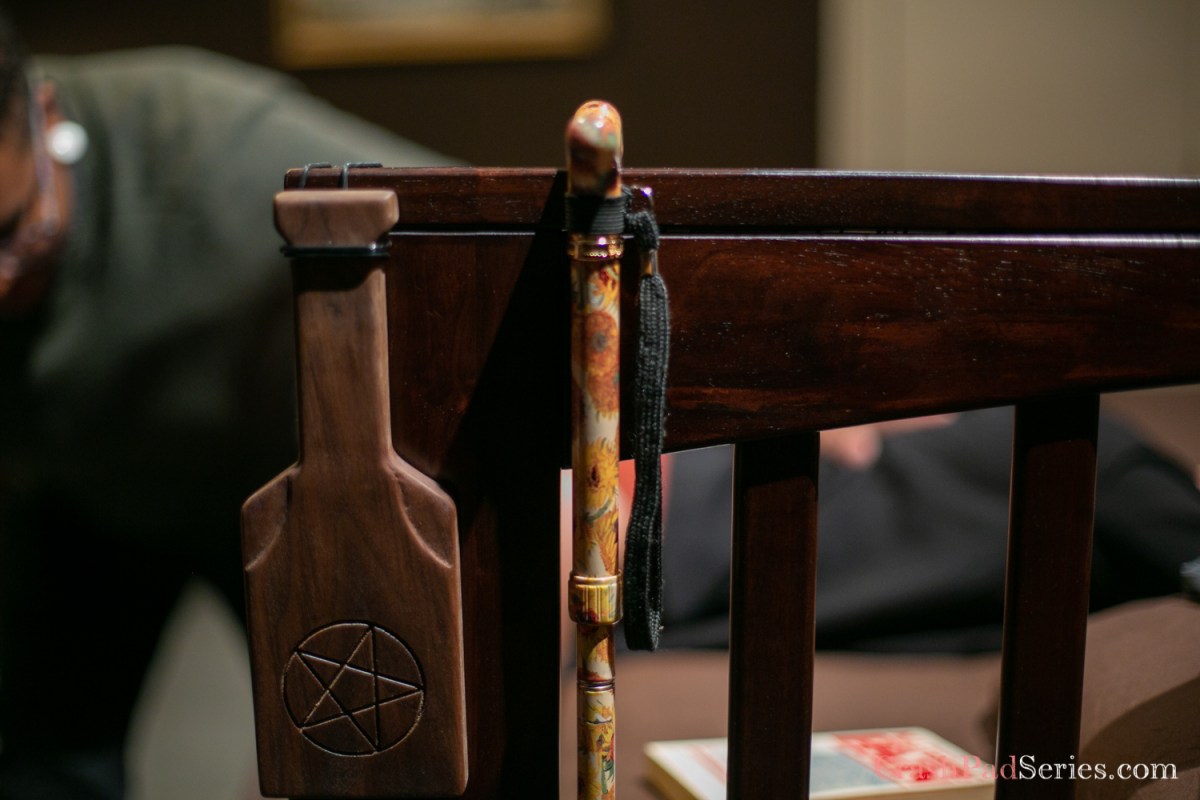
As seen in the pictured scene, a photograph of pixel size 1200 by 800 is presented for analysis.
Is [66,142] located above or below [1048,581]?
above

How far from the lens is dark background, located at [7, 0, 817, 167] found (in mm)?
1716

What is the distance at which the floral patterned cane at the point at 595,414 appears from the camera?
1.21 ft

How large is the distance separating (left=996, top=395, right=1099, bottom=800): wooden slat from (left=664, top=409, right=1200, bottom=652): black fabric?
0.51 meters

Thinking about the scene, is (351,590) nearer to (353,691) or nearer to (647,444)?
(353,691)

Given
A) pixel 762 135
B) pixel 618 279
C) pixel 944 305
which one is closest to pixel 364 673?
pixel 618 279

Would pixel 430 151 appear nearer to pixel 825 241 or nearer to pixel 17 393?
pixel 17 393

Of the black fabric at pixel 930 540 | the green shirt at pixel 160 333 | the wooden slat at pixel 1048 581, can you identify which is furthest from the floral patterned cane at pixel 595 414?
the green shirt at pixel 160 333

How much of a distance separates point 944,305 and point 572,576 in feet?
0.70

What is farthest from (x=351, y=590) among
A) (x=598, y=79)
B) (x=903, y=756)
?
(x=598, y=79)

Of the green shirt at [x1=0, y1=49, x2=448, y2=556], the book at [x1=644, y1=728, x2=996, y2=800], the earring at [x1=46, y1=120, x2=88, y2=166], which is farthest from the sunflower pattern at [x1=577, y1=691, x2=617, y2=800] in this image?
the earring at [x1=46, y1=120, x2=88, y2=166]

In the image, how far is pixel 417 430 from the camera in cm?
42

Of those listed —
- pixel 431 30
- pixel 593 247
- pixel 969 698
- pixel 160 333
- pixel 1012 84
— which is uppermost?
pixel 431 30

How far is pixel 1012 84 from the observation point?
172 centimetres

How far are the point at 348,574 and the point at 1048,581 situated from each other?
34 cm
